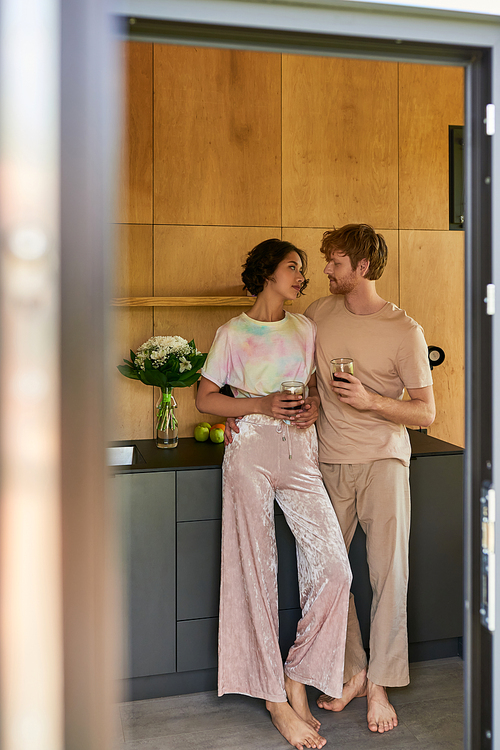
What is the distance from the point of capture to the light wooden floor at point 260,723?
2.16m

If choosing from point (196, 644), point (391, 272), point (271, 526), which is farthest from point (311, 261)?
point (196, 644)

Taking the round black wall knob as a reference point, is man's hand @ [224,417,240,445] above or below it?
below

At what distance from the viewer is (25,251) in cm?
56

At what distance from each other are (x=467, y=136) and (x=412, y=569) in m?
1.84

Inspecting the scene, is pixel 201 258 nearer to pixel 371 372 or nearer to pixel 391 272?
pixel 391 272

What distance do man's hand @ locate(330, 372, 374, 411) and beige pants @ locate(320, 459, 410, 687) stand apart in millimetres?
252

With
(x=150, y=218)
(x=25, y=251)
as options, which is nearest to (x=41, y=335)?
(x=25, y=251)

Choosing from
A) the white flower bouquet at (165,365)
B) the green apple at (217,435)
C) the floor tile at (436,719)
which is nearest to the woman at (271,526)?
the floor tile at (436,719)

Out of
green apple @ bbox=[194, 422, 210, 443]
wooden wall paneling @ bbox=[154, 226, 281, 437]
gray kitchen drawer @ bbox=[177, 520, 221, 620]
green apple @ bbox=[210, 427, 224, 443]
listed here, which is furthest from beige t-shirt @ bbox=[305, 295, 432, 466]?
wooden wall paneling @ bbox=[154, 226, 281, 437]

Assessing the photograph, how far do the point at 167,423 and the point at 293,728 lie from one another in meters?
1.32

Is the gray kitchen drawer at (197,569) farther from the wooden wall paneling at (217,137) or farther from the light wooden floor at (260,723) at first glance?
the wooden wall paneling at (217,137)

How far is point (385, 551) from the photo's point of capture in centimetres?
229

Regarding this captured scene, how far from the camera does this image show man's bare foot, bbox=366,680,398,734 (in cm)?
223

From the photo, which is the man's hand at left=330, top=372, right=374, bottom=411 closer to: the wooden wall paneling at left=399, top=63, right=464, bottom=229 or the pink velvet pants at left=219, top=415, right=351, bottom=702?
the pink velvet pants at left=219, top=415, right=351, bottom=702
